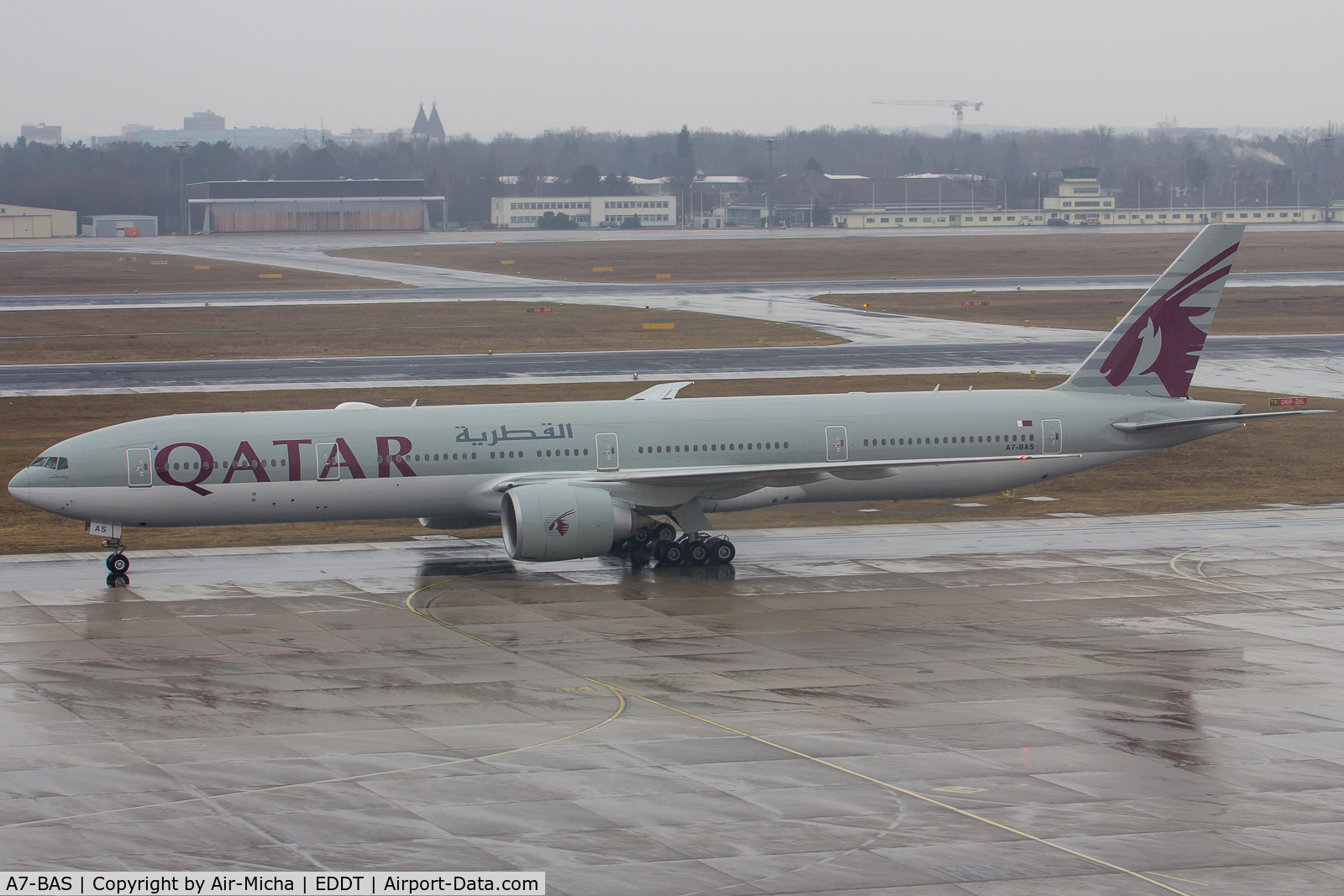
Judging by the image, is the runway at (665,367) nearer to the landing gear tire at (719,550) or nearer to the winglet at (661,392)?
the winglet at (661,392)

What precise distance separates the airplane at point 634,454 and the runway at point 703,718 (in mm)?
1690

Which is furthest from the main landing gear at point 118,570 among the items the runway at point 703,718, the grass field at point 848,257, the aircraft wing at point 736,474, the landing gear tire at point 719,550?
the grass field at point 848,257

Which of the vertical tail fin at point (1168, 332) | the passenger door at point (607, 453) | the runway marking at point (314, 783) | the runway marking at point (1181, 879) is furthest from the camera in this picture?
the vertical tail fin at point (1168, 332)

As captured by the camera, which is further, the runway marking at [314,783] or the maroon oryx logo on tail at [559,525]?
the maroon oryx logo on tail at [559,525]

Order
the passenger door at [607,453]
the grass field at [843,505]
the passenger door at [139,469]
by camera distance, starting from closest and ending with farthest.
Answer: the passenger door at [139,469], the passenger door at [607,453], the grass field at [843,505]

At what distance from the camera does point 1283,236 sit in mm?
192375

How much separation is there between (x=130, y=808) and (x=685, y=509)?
19.6 metres

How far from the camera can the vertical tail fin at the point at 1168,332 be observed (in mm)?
41781

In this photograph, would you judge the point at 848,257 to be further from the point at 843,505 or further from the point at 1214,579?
the point at 1214,579

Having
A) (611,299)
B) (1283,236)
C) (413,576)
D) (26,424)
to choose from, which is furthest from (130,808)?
(1283,236)

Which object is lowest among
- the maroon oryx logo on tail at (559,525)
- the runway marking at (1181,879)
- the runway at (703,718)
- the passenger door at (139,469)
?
the runway at (703,718)

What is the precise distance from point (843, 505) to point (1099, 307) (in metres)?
59.9

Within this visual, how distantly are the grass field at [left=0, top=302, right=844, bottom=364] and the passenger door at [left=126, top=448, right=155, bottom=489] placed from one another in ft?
148

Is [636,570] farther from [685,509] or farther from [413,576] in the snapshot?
[413,576]
